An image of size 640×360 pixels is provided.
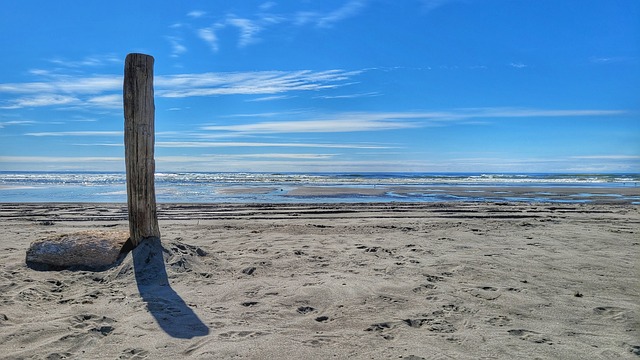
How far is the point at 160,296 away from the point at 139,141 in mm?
2438

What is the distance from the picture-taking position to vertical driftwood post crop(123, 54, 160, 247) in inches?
246

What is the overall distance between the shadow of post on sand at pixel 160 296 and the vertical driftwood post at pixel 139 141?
0.34 meters

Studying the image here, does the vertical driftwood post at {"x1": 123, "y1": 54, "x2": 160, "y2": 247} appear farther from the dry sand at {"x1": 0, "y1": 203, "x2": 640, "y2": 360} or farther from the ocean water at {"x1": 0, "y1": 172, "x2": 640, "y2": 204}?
the ocean water at {"x1": 0, "y1": 172, "x2": 640, "y2": 204}

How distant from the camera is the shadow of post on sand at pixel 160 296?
4.16m

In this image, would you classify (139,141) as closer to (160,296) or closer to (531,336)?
(160,296)

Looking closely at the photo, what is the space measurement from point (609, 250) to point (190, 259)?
7.16 meters

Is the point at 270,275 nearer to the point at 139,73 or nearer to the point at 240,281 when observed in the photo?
the point at 240,281

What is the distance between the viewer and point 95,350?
367 cm

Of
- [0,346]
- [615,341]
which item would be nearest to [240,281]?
[0,346]

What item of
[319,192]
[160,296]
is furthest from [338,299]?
[319,192]

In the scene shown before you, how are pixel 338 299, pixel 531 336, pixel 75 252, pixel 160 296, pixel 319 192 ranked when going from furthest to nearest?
pixel 319 192, pixel 75 252, pixel 160 296, pixel 338 299, pixel 531 336

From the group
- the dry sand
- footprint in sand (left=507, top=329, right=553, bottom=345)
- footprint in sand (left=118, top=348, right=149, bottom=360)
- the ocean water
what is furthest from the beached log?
the ocean water

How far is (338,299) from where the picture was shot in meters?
4.96

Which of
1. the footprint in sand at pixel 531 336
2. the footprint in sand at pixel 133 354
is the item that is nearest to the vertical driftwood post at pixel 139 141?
the footprint in sand at pixel 133 354
